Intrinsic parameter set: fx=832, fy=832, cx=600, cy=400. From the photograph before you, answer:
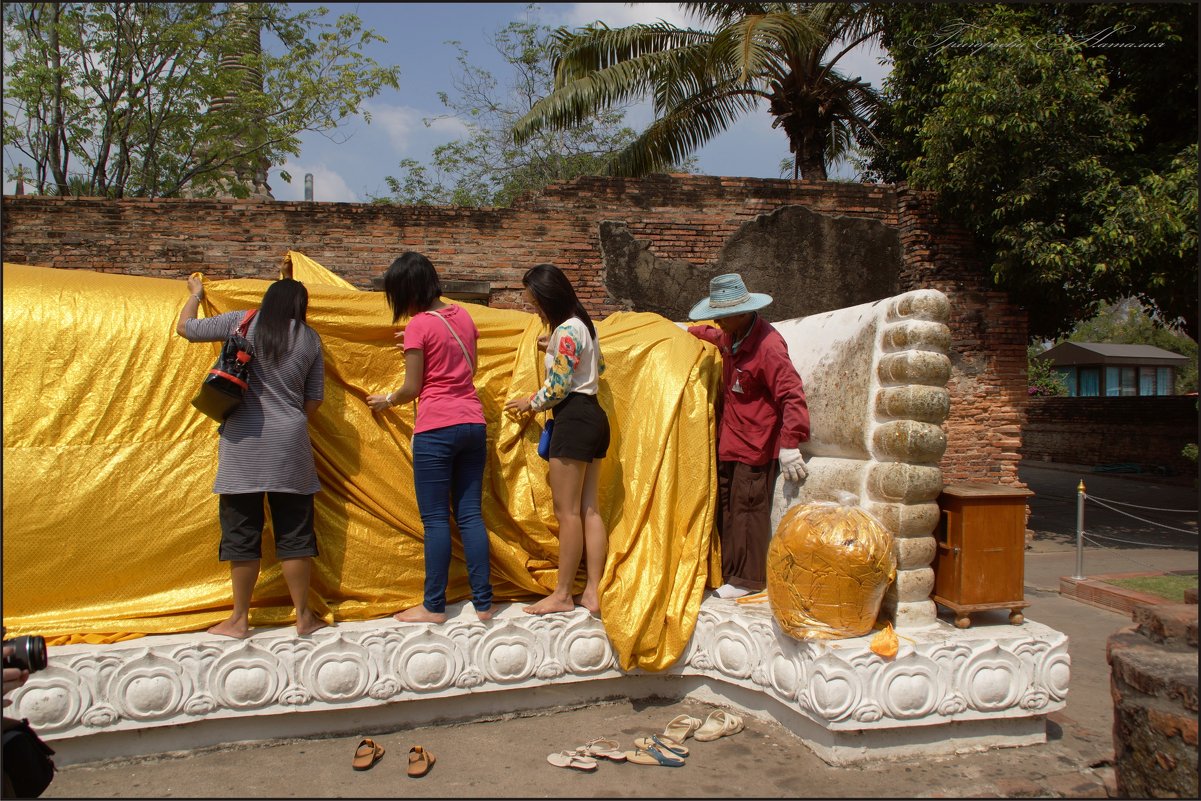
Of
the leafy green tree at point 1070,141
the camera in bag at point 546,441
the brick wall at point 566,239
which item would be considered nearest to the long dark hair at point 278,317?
the camera in bag at point 546,441

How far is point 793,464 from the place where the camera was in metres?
3.37

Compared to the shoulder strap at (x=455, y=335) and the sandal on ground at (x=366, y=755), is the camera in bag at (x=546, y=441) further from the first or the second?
the sandal on ground at (x=366, y=755)

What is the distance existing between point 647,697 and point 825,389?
1438 millimetres

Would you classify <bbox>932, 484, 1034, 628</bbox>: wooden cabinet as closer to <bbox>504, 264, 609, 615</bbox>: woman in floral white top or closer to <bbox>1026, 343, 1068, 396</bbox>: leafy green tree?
<bbox>504, 264, 609, 615</bbox>: woman in floral white top

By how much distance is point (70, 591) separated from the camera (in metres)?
2.93

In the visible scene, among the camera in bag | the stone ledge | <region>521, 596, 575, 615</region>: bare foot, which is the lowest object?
the stone ledge

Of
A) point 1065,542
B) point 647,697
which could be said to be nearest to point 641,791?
point 647,697

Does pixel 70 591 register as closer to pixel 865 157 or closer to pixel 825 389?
pixel 825 389

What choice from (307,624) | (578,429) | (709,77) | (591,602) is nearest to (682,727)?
(591,602)

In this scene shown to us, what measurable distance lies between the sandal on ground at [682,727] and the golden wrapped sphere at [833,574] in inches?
20.0

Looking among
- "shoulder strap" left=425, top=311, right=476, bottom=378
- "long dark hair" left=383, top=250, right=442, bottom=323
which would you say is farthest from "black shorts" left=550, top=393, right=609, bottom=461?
"long dark hair" left=383, top=250, right=442, bottom=323

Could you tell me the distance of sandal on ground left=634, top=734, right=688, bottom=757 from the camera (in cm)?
287

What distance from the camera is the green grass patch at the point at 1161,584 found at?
541cm

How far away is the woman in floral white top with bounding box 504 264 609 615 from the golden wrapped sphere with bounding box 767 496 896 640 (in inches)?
30.1
